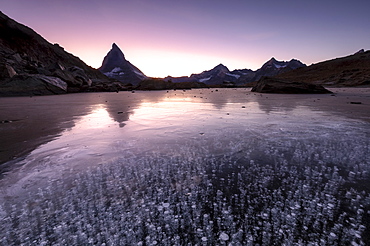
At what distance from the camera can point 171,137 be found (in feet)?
12.7

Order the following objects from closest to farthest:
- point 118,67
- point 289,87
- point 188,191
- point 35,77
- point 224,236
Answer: point 224,236 < point 188,191 < point 289,87 < point 35,77 < point 118,67

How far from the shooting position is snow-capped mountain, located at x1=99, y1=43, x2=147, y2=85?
171 meters

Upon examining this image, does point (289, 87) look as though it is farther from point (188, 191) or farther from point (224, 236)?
point (224, 236)

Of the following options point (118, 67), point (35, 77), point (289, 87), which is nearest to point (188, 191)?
point (289, 87)

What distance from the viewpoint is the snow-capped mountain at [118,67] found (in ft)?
561

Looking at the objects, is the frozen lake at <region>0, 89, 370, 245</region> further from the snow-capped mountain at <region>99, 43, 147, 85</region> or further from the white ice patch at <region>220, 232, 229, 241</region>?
the snow-capped mountain at <region>99, 43, 147, 85</region>

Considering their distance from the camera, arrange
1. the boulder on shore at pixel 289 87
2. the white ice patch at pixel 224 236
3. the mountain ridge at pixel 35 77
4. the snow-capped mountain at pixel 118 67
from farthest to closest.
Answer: the snow-capped mountain at pixel 118 67
the mountain ridge at pixel 35 77
the boulder on shore at pixel 289 87
the white ice patch at pixel 224 236

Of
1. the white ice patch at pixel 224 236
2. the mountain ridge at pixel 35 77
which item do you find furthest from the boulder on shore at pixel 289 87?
the mountain ridge at pixel 35 77

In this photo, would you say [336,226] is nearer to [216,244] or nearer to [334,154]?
[216,244]

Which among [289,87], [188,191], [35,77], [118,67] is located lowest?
[188,191]

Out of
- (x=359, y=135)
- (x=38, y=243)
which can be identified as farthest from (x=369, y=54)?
(x=38, y=243)

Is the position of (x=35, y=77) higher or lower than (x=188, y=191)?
higher

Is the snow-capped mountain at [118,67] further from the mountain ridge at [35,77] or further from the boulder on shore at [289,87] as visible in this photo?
the boulder on shore at [289,87]

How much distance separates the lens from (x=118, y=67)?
185 meters
